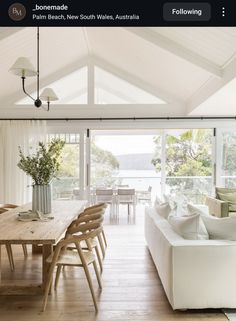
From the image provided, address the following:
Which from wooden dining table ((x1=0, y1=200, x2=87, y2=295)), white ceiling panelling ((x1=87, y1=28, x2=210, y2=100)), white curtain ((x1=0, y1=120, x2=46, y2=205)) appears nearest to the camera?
wooden dining table ((x1=0, y1=200, x2=87, y2=295))

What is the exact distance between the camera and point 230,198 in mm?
5242

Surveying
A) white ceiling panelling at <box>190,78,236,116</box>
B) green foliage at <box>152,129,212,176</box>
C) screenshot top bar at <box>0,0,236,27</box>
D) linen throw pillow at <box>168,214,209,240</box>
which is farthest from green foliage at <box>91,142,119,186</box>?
screenshot top bar at <box>0,0,236,27</box>

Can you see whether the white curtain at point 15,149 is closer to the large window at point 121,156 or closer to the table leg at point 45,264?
the large window at point 121,156

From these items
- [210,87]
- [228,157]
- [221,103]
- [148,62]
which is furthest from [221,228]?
[228,157]

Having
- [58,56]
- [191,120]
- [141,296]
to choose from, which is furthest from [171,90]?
[141,296]

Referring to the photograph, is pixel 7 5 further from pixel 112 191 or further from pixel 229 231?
pixel 112 191

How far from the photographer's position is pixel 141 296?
2.76 m

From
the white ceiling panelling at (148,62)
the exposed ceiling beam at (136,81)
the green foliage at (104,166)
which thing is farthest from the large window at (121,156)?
the white ceiling panelling at (148,62)

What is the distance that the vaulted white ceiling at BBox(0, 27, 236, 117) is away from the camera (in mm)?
3873

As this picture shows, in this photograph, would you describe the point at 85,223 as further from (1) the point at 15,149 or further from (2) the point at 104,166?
(2) the point at 104,166

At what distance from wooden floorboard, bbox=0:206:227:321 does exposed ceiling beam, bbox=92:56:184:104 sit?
3401 millimetres

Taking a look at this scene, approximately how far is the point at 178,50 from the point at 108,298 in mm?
3227

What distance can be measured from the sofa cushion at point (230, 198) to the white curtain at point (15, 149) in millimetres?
3723

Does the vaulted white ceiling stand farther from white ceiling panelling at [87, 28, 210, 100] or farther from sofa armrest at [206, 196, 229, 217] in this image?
sofa armrest at [206, 196, 229, 217]
